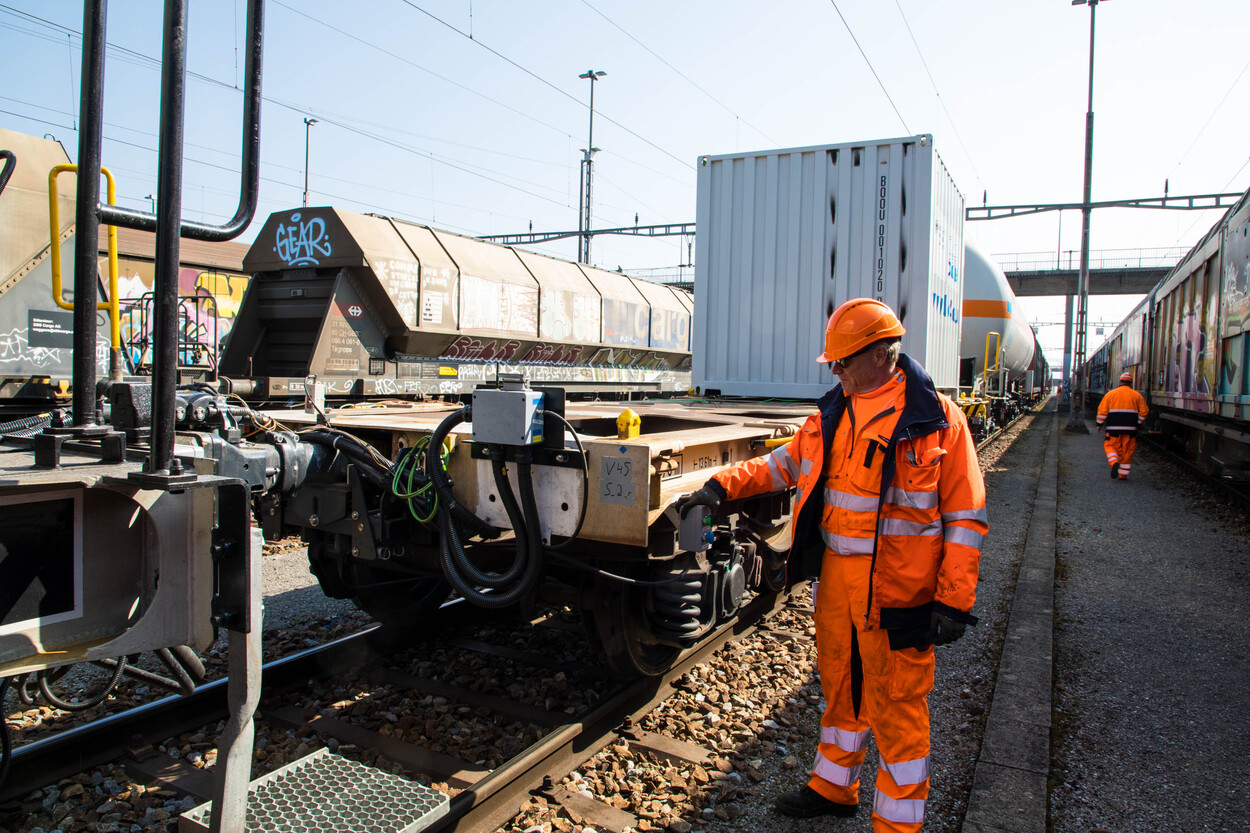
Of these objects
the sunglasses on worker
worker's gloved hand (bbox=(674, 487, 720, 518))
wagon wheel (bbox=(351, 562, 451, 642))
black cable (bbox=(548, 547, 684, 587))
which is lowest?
wagon wheel (bbox=(351, 562, 451, 642))

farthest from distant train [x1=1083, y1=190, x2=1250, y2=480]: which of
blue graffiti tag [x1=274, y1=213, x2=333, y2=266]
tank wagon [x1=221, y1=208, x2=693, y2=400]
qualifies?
blue graffiti tag [x1=274, y1=213, x2=333, y2=266]

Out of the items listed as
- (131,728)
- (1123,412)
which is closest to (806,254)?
(131,728)

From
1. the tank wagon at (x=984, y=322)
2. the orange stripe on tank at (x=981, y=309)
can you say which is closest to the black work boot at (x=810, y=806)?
the tank wagon at (x=984, y=322)

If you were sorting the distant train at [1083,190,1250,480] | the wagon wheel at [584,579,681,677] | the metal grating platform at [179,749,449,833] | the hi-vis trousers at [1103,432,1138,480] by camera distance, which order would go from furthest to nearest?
the hi-vis trousers at [1103,432,1138,480], the distant train at [1083,190,1250,480], the wagon wheel at [584,579,681,677], the metal grating platform at [179,749,449,833]

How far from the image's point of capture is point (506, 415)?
114 inches

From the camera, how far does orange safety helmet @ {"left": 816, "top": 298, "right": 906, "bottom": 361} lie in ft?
9.37

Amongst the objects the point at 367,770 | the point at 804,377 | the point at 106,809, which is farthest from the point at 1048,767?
the point at 804,377

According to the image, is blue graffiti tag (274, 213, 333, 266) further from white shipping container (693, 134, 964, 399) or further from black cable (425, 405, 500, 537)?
black cable (425, 405, 500, 537)

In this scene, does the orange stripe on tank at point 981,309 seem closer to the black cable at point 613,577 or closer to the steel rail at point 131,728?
the black cable at point 613,577

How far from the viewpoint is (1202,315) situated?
1130 cm

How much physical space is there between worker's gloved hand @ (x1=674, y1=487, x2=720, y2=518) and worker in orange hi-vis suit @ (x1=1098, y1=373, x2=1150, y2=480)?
11784 millimetres

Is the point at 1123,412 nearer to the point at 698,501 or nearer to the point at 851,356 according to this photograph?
the point at 851,356

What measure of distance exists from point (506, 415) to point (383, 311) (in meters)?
7.39

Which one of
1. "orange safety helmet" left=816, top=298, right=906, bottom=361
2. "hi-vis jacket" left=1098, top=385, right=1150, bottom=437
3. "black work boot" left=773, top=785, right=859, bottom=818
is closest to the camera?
"orange safety helmet" left=816, top=298, right=906, bottom=361
